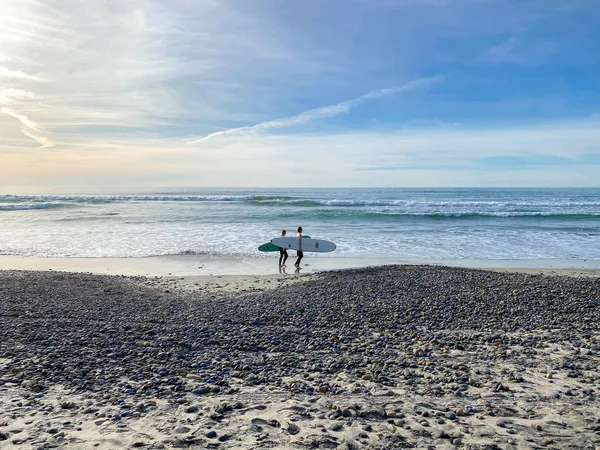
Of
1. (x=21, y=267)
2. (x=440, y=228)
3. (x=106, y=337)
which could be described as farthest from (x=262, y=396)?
(x=440, y=228)

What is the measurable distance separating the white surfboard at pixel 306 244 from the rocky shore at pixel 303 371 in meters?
7.26

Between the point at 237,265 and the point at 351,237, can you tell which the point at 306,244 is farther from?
the point at 351,237

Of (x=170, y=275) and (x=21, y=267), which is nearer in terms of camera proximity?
(x=170, y=275)

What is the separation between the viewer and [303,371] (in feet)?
19.0

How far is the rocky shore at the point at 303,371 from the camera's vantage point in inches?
165

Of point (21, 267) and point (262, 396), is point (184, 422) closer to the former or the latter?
point (262, 396)

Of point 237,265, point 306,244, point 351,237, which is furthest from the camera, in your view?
point 351,237

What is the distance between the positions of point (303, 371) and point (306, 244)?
1248 cm

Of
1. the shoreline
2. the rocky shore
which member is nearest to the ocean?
the shoreline

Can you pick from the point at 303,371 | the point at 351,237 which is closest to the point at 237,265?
the point at 351,237

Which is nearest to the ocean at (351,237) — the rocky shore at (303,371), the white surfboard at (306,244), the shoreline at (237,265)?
the white surfboard at (306,244)

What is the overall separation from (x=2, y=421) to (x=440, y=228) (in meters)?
27.8

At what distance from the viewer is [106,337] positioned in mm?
7078

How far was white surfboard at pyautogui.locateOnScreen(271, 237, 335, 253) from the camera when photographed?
696 inches
